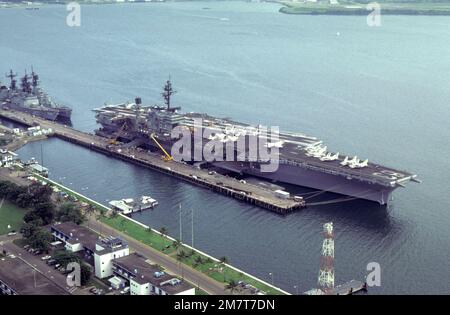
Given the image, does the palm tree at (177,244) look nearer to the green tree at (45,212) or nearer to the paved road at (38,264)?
the paved road at (38,264)

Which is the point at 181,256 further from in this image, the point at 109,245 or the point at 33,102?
the point at 33,102

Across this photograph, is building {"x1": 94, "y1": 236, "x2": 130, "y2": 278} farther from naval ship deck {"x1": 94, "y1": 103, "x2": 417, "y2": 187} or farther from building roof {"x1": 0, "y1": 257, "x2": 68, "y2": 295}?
naval ship deck {"x1": 94, "y1": 103, "x2": 417, "y2": 187}

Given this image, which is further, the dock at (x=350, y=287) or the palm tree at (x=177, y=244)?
the palm tree at (x=177, y=244)

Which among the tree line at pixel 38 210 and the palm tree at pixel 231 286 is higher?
the tree line at pixel 38 210

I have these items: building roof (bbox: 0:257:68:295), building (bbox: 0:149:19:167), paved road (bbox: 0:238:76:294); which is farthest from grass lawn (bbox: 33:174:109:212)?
building roof (bbox: 0:257:68:295)

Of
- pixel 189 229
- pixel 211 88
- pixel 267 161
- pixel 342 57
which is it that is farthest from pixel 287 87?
pixel 189 229

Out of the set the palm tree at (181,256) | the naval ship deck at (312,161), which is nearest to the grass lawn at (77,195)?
the palm tree at (181,256)

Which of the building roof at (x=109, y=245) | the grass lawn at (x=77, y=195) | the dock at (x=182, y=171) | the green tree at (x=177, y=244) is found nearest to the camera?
the building roof at (x=109, y=245)
